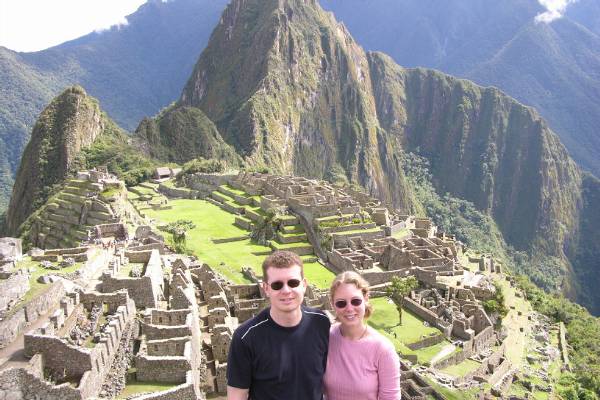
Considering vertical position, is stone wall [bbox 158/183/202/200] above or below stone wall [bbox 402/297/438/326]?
above

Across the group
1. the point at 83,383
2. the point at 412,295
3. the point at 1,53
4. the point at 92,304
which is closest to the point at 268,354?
the point at 83,383

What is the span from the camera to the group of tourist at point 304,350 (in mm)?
6438

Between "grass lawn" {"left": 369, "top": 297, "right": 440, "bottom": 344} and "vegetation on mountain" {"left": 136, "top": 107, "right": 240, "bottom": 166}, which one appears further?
"vegetation on mountain" {"left": 136, "top": 107, "right": 240, "bottom": 166}

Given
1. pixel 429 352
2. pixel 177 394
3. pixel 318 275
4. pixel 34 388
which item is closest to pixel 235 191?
pixel 318 275

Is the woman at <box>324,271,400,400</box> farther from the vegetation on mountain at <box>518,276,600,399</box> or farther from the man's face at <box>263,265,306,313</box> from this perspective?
the vegetation on mountain at <box>518,276,600,399</box>

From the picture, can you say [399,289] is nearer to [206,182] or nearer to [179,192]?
[206,182]

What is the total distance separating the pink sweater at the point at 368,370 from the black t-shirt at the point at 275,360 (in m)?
0.30

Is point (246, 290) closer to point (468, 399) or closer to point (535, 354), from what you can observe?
Answer: point (468, 399)

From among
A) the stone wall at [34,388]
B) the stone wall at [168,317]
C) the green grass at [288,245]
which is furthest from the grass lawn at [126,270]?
the green grass at [288,245]

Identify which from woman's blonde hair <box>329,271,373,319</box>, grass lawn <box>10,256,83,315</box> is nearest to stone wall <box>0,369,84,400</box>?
grass lawn <box>10,256,83,315</box>

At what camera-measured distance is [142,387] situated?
15125mm

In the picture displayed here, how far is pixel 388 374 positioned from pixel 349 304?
37.9 inches

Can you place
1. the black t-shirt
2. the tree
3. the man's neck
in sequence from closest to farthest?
1. the black t-shirt
2. the man's neck
3. the tree

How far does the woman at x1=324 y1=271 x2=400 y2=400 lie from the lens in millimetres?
6633
